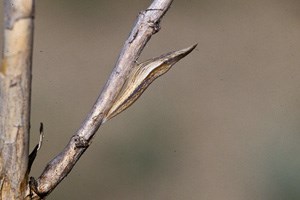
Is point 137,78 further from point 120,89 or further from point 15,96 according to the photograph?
point 15,96

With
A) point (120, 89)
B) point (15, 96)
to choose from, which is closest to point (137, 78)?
point (120, 89)

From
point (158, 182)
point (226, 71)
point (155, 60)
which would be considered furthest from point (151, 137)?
point (155, 60)

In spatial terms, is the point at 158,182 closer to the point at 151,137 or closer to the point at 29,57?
the point at 151,137
